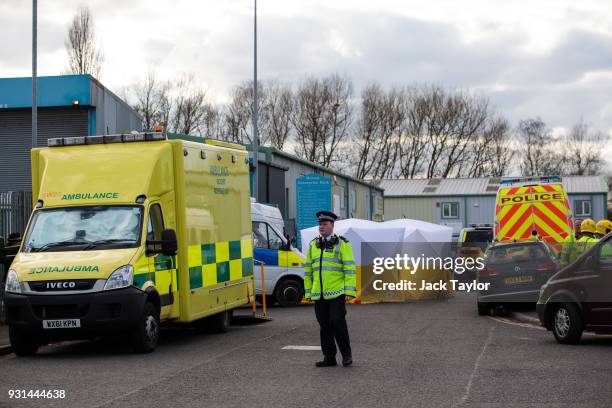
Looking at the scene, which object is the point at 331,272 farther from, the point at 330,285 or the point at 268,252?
the point at 268,252

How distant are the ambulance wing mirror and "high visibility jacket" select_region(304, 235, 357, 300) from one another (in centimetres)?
226

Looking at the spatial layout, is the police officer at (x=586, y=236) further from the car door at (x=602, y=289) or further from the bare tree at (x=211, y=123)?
the bare tree at (x=211, y=123)

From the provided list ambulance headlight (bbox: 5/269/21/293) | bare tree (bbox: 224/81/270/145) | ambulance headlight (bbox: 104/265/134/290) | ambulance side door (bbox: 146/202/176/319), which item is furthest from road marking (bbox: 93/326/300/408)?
bare tree (bbox: 224/81/270/145)

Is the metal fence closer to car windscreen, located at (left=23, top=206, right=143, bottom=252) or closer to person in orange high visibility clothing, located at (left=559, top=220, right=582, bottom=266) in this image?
car windscreen, located at (left=23, top=206, right=143, bottom=252)

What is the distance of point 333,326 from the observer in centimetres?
1144

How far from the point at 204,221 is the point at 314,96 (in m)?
55.1

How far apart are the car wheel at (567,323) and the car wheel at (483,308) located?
19.3 ft

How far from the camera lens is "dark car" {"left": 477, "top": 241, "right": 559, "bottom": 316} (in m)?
18.8

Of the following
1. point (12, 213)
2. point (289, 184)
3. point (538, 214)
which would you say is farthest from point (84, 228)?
point (289, 184)

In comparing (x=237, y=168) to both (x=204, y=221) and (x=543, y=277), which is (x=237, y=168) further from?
(x=543, y=277)

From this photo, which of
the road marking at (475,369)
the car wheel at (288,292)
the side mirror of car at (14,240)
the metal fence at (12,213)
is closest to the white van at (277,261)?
the car wheel at (288,292)

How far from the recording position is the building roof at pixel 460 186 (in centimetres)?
7388

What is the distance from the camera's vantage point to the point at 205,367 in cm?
1154

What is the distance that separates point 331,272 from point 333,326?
2.15 feet
